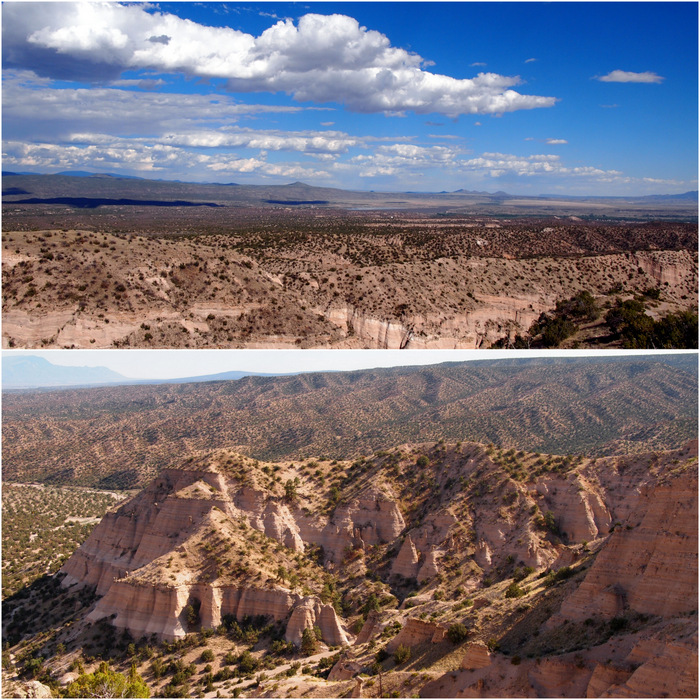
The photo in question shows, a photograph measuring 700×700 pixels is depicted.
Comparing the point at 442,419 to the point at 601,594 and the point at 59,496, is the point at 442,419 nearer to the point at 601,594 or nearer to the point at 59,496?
the point at 59,496

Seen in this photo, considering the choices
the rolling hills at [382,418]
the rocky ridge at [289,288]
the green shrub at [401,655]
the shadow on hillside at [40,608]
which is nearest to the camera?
the green shrub at [401,655]

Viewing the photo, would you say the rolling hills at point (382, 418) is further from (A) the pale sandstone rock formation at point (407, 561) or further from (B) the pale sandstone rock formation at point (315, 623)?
(B) the pale sandstone rock formation at point (315, 623)

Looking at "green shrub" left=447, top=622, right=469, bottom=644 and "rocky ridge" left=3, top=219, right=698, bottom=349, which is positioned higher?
"rocky ridge" left=3, top=219, right=698, bottom=349

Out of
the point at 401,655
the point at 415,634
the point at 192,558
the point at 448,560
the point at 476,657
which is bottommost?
the point at 448,560

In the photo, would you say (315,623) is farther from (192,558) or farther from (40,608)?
(40,608)

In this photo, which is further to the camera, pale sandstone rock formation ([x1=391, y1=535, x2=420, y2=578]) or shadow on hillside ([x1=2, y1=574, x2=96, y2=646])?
shadow on hillside ([x1=2, y1=574, x2=96, y2=646])

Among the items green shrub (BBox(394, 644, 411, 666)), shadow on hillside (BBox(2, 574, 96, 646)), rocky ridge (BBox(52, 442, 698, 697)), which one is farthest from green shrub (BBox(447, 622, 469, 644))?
shadow on hillside (BBox(2, 574, 96, 646))

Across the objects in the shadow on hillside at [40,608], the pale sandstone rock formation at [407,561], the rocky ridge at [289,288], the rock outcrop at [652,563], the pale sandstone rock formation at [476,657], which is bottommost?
the shadow on hillside at [40,608]

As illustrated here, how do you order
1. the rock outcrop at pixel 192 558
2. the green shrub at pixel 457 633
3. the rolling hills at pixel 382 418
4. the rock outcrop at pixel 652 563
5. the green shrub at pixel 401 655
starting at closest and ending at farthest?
the rock outcrop at pixel 652 563 < the green shrub at pixel 457 633 < the green shrub at pixel 401 655 < the rock outcrop at pixel 192 558 < the rolling hills at pixel 382 418

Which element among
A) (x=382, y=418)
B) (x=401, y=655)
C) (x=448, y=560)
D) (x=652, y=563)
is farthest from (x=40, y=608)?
(x=382, y=418)

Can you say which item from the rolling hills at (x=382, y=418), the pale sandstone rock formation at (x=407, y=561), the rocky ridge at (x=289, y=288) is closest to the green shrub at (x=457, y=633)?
the pale sandstone rock formation at (x=407, y=561)

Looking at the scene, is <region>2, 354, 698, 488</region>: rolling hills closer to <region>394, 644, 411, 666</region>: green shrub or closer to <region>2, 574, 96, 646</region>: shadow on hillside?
<region>2, 574, 96, 646</region>: shadow on hillside
